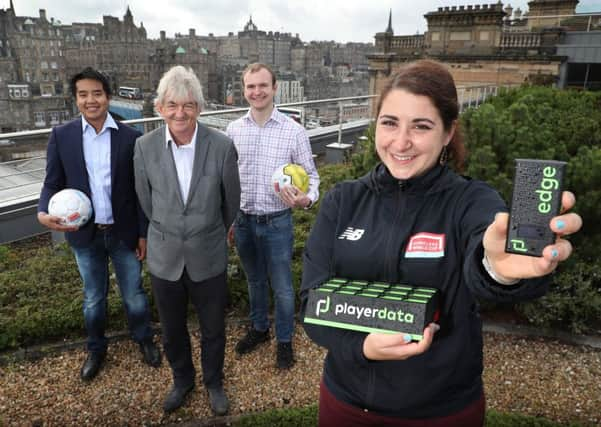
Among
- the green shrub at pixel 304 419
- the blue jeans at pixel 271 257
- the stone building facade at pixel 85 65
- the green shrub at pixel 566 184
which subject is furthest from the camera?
the stone building facade at pixel 85 65

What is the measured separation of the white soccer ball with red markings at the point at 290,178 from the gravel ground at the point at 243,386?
1528mm

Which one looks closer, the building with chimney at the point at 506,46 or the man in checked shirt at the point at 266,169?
the man in checked shirt at the point at 266,169

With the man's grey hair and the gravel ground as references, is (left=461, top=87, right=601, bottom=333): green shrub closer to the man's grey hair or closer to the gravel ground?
the gravel ground

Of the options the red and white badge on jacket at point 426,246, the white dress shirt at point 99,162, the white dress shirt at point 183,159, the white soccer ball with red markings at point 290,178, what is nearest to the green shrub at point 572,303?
the white soccer ball with red markings at point 290,178

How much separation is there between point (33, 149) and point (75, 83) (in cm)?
285

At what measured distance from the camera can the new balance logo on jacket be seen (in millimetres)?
1604

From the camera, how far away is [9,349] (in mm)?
3764

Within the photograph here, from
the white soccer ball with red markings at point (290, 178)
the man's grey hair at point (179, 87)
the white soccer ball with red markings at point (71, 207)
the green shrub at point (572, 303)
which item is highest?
the man's grey hair at point (179, 87)

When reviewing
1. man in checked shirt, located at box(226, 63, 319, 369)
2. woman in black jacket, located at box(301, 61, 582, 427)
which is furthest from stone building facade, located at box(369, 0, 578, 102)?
woman in black jacket, located at box(301, 61, 582, 427)

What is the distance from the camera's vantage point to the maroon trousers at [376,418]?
1.52 meters

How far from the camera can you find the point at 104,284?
3477 mm

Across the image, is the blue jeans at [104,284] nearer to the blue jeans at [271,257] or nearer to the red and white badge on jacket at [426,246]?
the blue jeans at [271,257]

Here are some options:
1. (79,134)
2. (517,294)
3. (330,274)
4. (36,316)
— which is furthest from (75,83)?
(517,294)

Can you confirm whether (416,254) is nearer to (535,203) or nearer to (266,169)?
(535,203)
